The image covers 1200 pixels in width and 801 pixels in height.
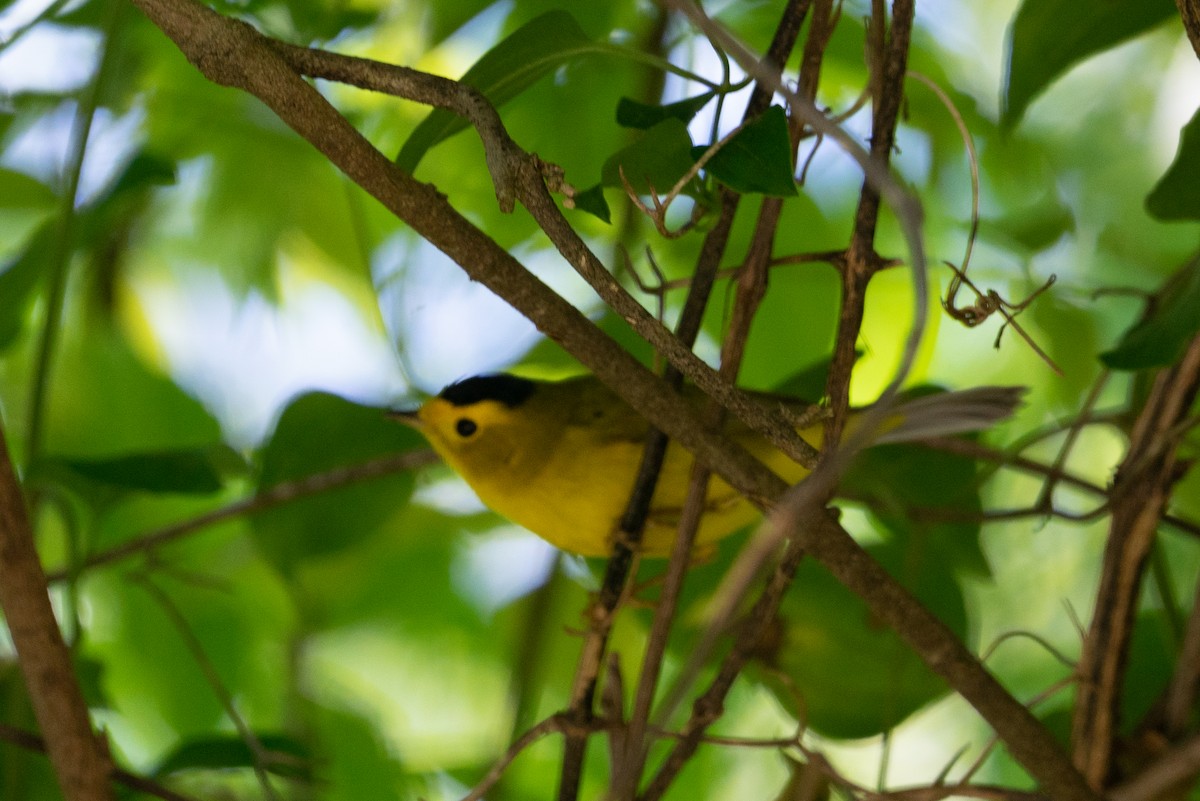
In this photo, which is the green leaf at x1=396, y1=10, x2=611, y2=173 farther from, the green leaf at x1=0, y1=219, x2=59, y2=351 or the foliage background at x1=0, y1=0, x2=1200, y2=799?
the green leaf at x1=0, y1=219, x2=59, y2=351

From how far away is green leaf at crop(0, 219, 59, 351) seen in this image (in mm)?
887

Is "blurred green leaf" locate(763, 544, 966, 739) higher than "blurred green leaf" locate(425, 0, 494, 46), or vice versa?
"blurred green leaf" locate(425, 0, 494, 46)

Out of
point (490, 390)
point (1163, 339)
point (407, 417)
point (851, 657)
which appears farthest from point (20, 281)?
point (1163, 339)

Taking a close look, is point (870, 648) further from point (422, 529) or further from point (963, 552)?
point (422, 529)

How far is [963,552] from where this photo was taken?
954 millimetres

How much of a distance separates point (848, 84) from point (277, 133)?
1.89 ft

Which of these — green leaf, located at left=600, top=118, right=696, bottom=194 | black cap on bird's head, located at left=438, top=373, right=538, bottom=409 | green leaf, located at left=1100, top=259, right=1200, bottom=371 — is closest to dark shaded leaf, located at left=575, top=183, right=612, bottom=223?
green leaf, located at left=600, top=118, right=696, bottom=194

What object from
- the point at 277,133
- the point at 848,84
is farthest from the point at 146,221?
the point at 848,84

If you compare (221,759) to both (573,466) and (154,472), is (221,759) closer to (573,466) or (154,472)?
(154,472)

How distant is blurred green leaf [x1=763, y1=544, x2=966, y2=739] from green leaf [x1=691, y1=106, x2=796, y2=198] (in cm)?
44

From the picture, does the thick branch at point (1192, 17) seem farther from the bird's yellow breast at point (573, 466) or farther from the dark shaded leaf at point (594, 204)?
the bird's yellow breast at point (573, 466)

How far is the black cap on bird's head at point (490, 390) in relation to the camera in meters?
1.16

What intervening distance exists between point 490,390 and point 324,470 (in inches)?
9.4

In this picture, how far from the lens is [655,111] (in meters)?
0.63
